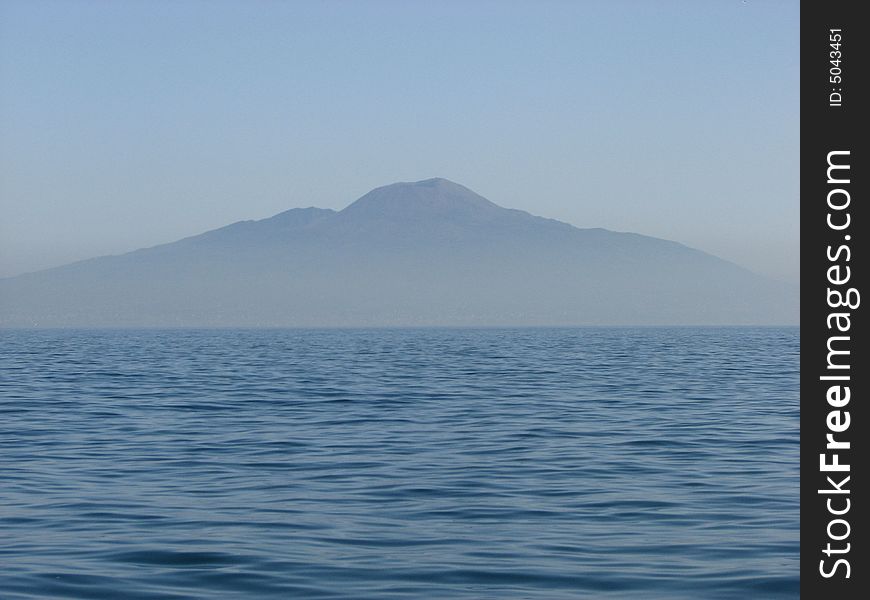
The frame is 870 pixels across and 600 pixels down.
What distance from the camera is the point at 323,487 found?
1770cm

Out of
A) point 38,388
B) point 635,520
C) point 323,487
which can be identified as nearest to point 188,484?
point 323,487

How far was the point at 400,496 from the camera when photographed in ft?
55.5

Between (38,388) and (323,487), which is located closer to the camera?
(323,487)

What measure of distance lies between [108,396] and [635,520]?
2280cm

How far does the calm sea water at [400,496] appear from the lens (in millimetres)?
12297

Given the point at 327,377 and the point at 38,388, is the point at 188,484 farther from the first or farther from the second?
the point at 327,377

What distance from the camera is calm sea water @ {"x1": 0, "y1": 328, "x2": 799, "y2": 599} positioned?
12.3 meters
